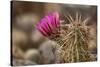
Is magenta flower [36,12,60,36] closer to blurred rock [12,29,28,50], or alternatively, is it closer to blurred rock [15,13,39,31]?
blurred rock [15,13,39,31]

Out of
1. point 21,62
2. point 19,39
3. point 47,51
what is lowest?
point 21,62

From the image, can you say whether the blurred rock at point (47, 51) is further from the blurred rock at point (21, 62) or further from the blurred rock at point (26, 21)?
the blurred rock at point (26, 21)

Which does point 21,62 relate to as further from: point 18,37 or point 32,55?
point 18,37

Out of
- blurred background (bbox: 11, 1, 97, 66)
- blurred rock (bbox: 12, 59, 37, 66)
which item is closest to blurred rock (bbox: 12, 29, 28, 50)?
blurred background (bbox: 11, 1, 97, 66)

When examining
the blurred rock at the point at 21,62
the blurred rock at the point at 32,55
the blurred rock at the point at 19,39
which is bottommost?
the blurred rock at the point at 21,62

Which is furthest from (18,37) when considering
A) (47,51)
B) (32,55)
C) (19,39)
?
(47,51)

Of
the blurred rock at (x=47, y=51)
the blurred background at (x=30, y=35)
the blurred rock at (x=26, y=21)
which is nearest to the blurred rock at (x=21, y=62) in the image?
the blurred background at (x=30, y=35)
